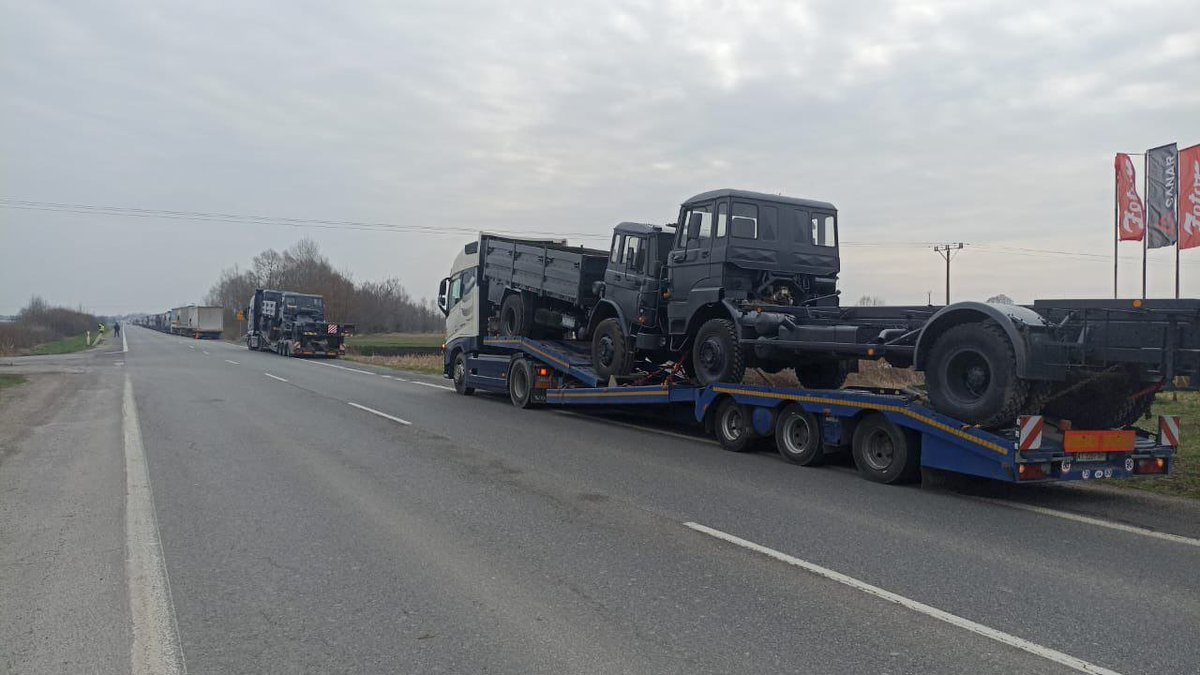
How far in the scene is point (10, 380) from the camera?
865 inches

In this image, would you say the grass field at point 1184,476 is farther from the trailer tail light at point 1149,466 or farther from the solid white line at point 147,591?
the solid white line at point 147,591

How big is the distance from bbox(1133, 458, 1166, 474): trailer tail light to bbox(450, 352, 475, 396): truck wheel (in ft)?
45.9

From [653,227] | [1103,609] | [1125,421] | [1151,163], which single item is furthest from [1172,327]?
[1151,163]

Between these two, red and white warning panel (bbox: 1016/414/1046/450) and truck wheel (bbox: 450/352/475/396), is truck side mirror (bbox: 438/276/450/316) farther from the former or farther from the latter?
red and white warning panel (bbox: 1016/414/1046/450)

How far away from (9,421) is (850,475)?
13.1 meters

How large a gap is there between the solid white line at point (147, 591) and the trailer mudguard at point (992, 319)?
686 cm

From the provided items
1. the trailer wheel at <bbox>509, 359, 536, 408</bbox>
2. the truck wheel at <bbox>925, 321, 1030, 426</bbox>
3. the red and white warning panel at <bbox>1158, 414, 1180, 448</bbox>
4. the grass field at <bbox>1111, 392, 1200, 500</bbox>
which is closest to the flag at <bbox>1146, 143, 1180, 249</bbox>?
the grass field at <bbox>1111, 392, 1200, 500</bbox>

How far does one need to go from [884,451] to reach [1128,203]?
1436 cm

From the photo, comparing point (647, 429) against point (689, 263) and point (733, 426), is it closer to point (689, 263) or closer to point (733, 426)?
point (733, 426)

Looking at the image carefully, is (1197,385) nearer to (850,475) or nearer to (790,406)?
(850,475)

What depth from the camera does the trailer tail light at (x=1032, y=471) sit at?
749cm

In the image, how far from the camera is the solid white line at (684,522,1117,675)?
416cm

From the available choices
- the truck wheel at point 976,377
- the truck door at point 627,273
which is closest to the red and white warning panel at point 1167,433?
the truck wheel at point 976,377

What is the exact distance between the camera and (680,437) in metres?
12.7
